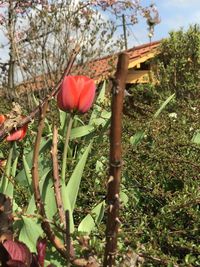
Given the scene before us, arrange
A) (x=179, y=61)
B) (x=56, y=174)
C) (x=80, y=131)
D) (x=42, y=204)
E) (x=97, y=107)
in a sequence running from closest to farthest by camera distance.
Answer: (x=42, y=204), (x=56, y=174), (x=80, y=131), (x=97, y=107), (x=179, y=61)

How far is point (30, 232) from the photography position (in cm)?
137

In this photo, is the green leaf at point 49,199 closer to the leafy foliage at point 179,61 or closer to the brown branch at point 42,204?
the brown branch at point 42,204

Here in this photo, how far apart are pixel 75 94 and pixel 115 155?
724mm

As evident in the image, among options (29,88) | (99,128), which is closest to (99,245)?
(99,128)

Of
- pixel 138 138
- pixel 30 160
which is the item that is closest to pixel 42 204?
pixel 30 160

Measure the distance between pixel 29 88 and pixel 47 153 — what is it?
841 centimetres

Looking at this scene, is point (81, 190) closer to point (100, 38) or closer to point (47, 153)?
point (47, 153)

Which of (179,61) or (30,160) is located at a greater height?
(179,61)

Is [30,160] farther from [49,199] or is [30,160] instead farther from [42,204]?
[42,204]

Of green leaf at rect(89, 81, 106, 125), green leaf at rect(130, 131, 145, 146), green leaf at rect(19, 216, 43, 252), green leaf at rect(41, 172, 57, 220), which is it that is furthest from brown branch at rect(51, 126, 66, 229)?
green leaf at rect(89, 81, 106, 125)

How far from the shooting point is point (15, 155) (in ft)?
7.61

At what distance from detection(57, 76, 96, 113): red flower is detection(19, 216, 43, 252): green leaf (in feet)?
1.10

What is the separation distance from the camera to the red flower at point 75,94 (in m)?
1.52

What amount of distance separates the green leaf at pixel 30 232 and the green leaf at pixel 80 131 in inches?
56.6
